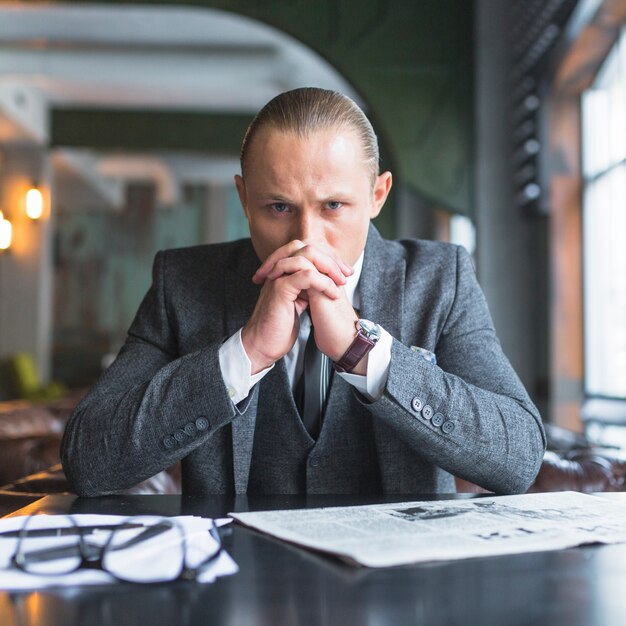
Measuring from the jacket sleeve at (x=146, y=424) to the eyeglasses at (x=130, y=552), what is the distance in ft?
1.47

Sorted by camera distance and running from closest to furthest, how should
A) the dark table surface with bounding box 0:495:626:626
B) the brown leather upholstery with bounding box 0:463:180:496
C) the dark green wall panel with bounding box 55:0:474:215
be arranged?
the dark table surface with bounding box 0:495:626:626 < the brown leather upholstery with bounding box 0:463:180:496 < the dark green wall panel with bounding box 55:0:474:215

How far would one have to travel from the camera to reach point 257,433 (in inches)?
62.3

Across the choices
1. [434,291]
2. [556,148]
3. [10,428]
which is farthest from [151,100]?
[434,291]

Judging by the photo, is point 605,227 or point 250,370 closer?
point 250,370

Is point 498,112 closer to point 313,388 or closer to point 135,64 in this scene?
point 313,388

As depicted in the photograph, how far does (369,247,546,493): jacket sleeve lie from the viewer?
1.32m

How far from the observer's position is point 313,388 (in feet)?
5.19

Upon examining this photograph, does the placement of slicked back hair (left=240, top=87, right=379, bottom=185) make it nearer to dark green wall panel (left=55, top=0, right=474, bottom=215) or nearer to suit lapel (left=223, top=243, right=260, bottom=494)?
suit lapel (left=223, top=243, right=260, bottom=494)

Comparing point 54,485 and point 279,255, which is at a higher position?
point 279,255

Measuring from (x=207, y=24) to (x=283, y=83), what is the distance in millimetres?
1446

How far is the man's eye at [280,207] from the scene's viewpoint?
1452 mm

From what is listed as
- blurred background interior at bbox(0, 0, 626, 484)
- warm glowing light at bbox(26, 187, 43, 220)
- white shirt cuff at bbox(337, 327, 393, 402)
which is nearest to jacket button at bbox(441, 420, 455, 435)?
white shirt cuff at bbox(337, 327, 393, 402)

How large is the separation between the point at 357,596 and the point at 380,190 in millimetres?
1098

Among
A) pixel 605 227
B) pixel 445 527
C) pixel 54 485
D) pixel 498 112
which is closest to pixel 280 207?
pixel 445 527
